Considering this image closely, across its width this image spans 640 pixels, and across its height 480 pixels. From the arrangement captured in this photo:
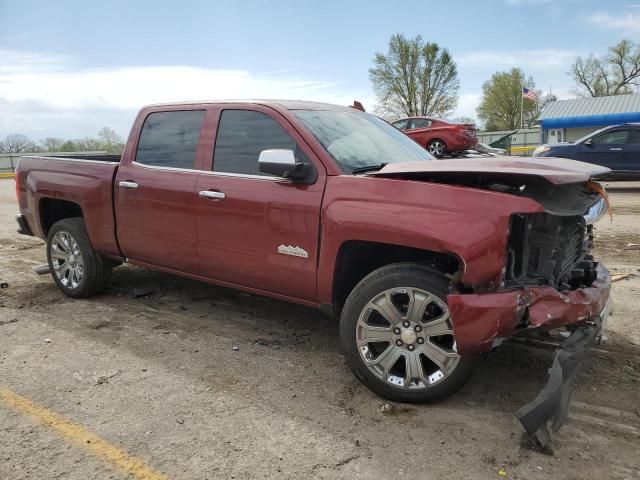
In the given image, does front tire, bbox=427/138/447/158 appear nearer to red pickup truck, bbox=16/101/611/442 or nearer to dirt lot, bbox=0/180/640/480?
dirt lot, bbox=0/180/640/480

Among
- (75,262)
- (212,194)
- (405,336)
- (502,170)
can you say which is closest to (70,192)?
(75,262)

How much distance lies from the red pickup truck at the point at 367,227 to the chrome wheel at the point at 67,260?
556mm

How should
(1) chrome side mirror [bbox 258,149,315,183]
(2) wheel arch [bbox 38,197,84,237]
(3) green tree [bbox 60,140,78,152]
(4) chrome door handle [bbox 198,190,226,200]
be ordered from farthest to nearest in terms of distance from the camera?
1. (3) green tree [bbox 60,140,78,152]
2. (2) wheel arch [bbox 38,197,84,237]
3. (4) chrome door handle [bbox 198,190,226,200]
4. (1) chrome side mirror [bbox 258,149,315,183]

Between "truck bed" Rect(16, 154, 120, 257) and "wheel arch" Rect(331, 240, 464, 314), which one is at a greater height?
"truck bed" Rect(16, 154, 120, 257)

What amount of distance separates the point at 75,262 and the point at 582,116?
1640 inches

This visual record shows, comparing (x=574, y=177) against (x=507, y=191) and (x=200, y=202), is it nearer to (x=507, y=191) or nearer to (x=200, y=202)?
(x=507, y=191)

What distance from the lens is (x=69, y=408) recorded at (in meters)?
3.34

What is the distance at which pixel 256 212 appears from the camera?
13.1ft

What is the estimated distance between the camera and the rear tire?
5422 millimetres

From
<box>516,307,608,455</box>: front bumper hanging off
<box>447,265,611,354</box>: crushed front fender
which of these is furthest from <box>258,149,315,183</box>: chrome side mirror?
<box>516,307,608,455</box>: front bumper hanging off

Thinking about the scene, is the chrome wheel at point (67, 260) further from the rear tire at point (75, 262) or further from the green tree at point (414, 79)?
the green tree at point (414, 79)

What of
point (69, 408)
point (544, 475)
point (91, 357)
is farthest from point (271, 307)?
point (544, 475)

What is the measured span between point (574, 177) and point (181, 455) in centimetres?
256

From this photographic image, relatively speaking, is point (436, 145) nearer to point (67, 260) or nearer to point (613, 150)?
point (613, 150)
